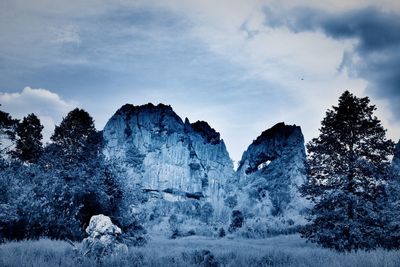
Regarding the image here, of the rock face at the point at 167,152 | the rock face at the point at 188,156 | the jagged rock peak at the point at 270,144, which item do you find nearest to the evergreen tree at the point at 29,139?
the rock face at the point at 188,156

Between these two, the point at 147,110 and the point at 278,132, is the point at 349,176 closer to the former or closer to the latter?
the point at 278,132

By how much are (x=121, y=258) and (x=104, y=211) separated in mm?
11756

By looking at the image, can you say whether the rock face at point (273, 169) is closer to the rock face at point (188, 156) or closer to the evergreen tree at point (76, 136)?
the rock face at point (188, 156)

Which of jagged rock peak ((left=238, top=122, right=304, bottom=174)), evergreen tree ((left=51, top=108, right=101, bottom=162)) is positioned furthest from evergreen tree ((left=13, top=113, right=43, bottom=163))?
jagged rock peak ((left=238, top=122, right=304, bottom=174))

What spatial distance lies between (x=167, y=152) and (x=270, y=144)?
170 ft

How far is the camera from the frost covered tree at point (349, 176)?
1667 centimetres

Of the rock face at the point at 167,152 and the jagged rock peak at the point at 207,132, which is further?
the jagged rock peak at the point at 207,132

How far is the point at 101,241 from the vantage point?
11.3 meters

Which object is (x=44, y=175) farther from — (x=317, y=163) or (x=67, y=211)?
(x=317, y=163)

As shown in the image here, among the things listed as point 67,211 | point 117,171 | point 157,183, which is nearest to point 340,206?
point 117,171

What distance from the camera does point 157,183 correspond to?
146 metres

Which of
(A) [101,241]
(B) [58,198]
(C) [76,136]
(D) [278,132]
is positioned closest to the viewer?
(A) [101,241]

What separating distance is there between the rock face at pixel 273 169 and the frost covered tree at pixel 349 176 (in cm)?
6021

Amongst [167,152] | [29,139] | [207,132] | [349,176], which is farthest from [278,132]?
[349,176]
